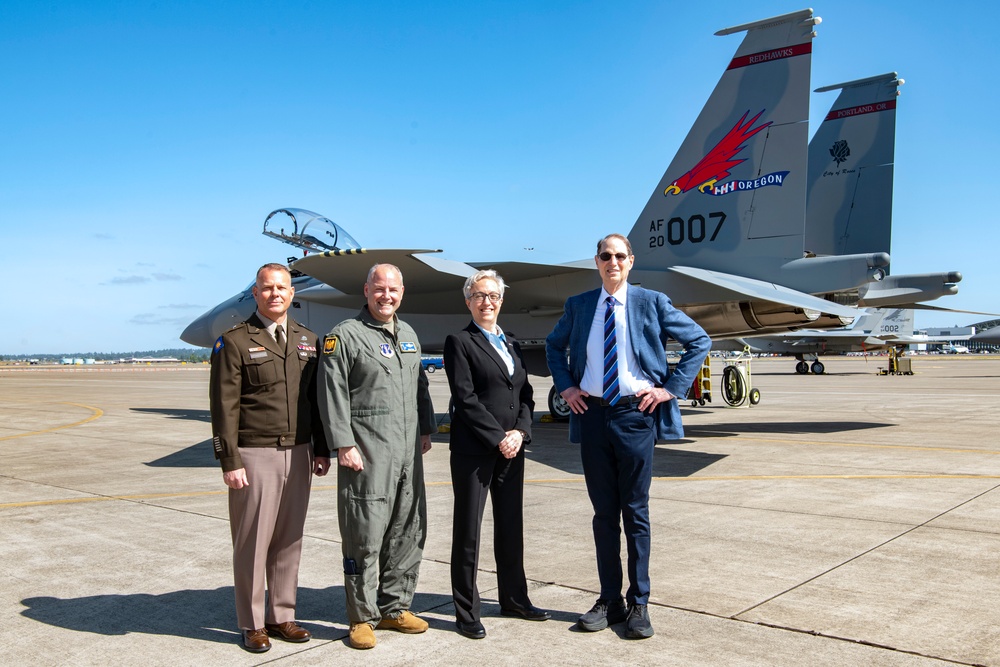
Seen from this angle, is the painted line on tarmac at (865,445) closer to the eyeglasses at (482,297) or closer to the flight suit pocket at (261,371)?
the eyeglasses at (482,297)

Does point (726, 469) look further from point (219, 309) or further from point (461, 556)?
point (219, 309)

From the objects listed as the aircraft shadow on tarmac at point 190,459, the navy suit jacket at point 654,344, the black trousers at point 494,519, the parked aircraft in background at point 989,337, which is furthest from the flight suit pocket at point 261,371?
the parked aircraft in background at point 989,337

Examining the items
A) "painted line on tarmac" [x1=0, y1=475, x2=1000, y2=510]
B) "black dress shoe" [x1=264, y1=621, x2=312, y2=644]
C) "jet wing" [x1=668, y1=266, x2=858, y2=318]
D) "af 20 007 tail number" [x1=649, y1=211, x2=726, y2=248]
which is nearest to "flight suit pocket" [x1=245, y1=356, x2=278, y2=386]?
"black dress shoe" [x1=264, y1=621, x2=312, y2=644]

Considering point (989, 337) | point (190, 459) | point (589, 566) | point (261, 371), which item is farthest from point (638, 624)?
point (989, 337)

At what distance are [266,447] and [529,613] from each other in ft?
5.20

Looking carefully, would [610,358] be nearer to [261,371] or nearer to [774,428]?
[261,371]

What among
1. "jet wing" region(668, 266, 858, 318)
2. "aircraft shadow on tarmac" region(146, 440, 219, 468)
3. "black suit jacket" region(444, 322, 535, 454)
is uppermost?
"jet wing" region(668, 266, 858, 318)

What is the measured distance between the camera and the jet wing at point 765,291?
9.78 m

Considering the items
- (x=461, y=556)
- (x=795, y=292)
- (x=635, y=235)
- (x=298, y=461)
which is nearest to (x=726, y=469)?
(x=795, y=292)

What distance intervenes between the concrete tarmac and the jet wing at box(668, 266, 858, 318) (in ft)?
6.36

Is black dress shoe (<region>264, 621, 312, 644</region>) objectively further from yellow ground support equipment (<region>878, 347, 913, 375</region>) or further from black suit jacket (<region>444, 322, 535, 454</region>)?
yellow ground support equipment (<region>878, 347, 913, 375</region>)

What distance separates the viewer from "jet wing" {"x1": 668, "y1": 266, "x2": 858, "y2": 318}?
9781mm

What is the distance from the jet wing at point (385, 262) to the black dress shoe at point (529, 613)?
613 cm

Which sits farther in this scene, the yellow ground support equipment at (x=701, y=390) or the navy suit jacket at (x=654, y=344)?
the yellow ground support equipment at (x=701, y=390)
